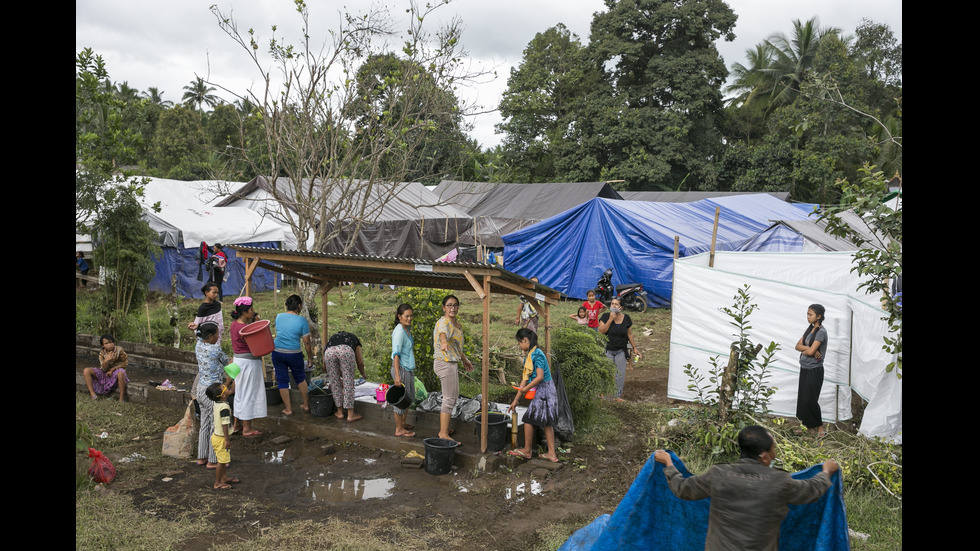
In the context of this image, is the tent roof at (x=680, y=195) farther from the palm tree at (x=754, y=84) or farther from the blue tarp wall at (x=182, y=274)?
the blue tarp wall at (x=182, y=274)

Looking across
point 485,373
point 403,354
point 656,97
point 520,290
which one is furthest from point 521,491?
point 656,97

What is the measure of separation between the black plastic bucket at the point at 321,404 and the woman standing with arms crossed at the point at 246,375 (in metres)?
0.80

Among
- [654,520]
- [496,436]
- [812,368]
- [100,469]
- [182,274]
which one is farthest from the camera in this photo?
[182,274]

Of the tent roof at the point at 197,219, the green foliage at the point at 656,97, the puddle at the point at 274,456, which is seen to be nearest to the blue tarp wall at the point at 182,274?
the tent roof at the point at 197,219

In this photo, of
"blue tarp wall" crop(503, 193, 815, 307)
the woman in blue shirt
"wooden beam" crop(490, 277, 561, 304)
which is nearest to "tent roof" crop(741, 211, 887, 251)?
"blue tarp wall" crop(503, 193, 815, 307)

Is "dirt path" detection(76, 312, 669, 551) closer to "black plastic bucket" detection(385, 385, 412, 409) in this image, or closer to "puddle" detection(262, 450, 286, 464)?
"puddle" detection(262, 450, 286, 464)

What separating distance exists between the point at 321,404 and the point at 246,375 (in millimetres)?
1233

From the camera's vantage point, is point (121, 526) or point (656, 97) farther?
point (656, 97)

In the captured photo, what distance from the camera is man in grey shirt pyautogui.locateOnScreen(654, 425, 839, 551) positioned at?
3572mm

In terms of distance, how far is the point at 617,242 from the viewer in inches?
722

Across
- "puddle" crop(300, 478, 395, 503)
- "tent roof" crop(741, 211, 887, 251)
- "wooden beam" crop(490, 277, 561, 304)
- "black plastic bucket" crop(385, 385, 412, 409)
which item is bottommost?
"puddle" crop(300, 478, 395, 503)

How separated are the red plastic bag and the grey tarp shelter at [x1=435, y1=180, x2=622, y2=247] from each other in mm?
16317

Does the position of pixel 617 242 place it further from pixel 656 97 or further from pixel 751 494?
pixel 656 97
